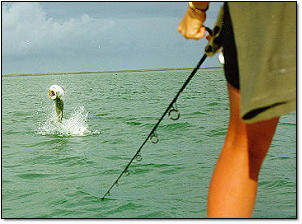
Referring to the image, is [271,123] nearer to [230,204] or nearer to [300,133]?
[230,204]

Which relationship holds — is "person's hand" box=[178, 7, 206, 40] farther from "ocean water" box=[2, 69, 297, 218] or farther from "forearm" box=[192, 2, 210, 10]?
"ocean water" box=[2, 69, 297, 218]

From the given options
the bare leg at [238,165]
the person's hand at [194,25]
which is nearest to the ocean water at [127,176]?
the bare leg at [238,165]

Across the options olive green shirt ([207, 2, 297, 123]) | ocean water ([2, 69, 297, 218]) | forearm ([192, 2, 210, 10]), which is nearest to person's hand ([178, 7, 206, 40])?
forearm ([192, 2, 210, 10])

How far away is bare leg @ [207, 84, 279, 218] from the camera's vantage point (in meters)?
1.48

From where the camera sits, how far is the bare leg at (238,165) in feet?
4.84

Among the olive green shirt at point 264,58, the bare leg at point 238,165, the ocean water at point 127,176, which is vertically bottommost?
the bare leg at point 238,165

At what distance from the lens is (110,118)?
1250 centimetres

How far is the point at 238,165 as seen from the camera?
1.51m

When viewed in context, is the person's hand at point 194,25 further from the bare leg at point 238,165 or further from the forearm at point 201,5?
the bare leg at point 238,165

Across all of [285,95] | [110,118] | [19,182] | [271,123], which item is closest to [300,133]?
[271,123]

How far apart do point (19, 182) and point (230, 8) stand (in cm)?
409

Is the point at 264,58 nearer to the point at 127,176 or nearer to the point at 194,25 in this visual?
the point at 194,25

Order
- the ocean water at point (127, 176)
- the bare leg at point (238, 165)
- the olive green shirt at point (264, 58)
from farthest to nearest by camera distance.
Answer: the ocean water at point (127, 176) < the bare leg at point (238, 165) < the olive green shirt at point (264, 58)

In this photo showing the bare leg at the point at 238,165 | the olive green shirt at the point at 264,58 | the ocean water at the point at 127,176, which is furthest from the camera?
the ocean water at the point at 127,176
